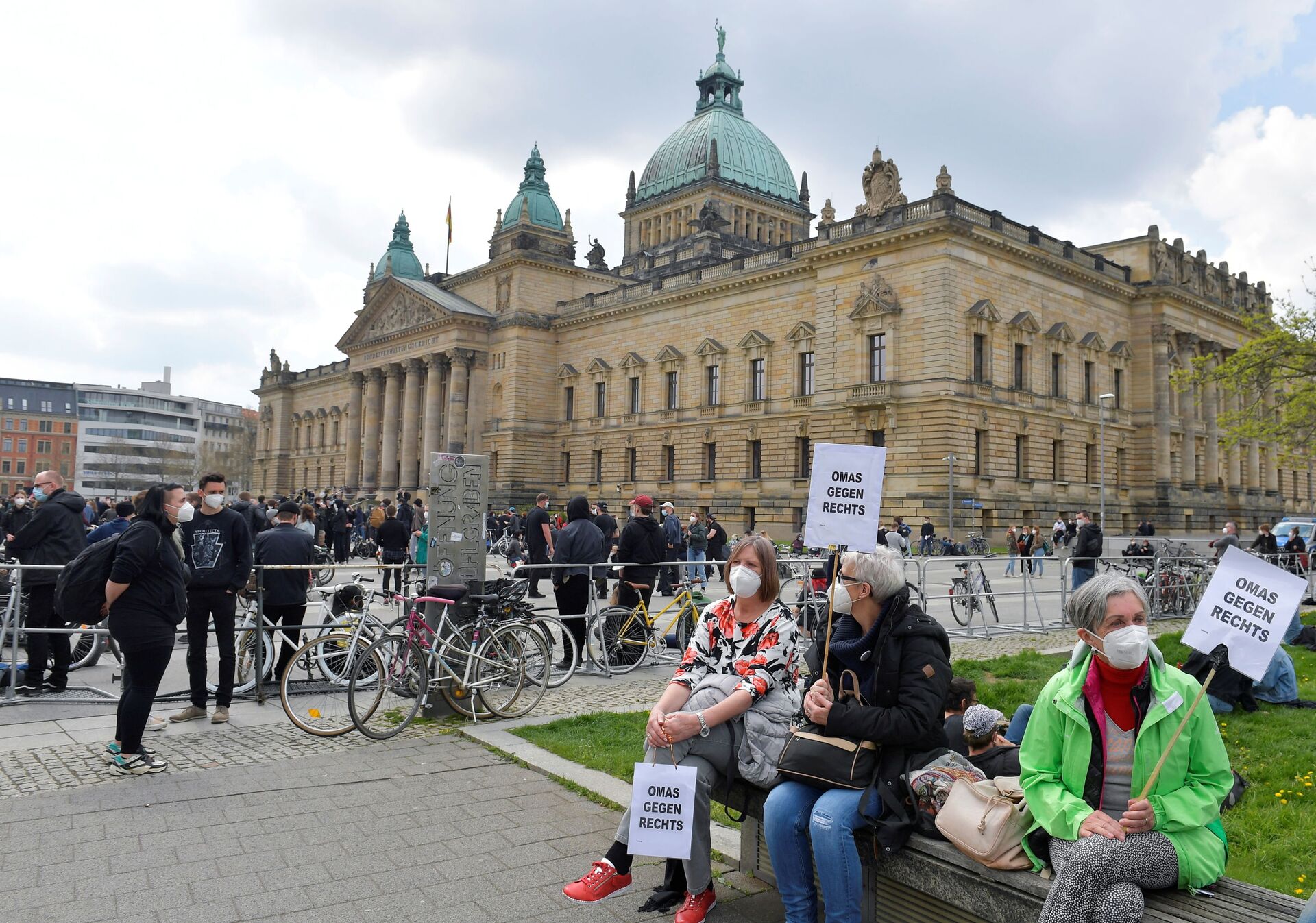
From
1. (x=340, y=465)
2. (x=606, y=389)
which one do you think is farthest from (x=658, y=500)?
(x=340, y=465)

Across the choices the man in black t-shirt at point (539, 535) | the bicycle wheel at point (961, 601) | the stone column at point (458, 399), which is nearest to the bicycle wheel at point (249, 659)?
the man in black t-shirt at point (539, 535)

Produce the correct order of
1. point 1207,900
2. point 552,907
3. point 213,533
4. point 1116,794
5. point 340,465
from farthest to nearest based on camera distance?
point 340,465
point 213,533
point 552,907
point 1116,794
point 1207,900

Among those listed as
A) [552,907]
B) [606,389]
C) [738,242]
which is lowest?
[552,907]

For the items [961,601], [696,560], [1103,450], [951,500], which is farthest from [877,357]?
[961,601]

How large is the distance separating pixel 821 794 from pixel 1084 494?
145 ft

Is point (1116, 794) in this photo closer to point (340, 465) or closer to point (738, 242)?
point (738, 242)

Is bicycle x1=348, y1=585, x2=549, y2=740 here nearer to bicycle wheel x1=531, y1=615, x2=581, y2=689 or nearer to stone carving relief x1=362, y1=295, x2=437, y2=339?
bicycle wheel x1=531, y1=615, x2=581, y2=689

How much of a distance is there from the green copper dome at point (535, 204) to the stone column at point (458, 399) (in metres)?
9.03

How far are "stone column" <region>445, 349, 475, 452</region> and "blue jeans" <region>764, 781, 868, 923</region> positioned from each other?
2260 inches

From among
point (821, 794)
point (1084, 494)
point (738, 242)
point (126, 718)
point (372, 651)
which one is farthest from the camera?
point (738, 242)

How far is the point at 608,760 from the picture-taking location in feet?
23.3

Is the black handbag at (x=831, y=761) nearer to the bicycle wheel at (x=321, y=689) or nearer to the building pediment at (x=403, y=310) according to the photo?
the bicycle wheel at (x=321, y=689)

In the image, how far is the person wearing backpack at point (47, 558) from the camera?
31.9 ft

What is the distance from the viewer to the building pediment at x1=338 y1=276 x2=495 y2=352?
6084cm
